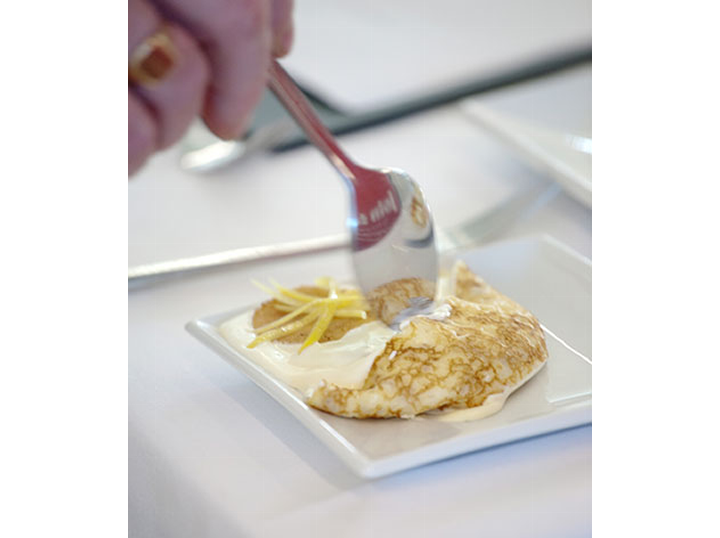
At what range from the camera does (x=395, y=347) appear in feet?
2.25

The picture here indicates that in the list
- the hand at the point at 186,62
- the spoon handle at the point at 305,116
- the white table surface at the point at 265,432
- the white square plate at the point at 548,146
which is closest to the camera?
the hand at the point at 186,62

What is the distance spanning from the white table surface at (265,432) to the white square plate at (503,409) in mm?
20

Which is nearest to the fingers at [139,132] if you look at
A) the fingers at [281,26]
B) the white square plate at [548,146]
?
the fingers at [281,26]

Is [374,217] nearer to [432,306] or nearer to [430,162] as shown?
[432,306]

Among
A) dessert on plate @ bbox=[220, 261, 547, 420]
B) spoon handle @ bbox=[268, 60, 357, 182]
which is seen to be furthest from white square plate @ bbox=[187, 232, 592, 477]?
spoon handle @ bbox=[268, 60, 357, 182]

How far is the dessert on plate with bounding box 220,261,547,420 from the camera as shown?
65 centimetres

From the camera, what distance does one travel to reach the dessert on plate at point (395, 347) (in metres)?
0.65

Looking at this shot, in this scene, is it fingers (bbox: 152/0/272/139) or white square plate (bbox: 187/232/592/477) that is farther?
white square plate (bbox: 187/232/592/477)

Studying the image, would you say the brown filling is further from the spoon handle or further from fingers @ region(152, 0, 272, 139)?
fingers @ region(152, 0, 272, 139)

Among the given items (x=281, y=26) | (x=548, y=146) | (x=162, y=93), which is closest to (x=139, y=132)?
(x=162, y=93)

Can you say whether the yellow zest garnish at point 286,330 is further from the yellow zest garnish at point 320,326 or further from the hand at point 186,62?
the hand at point 186,62

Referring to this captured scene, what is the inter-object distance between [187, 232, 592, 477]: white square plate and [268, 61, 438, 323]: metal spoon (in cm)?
11
